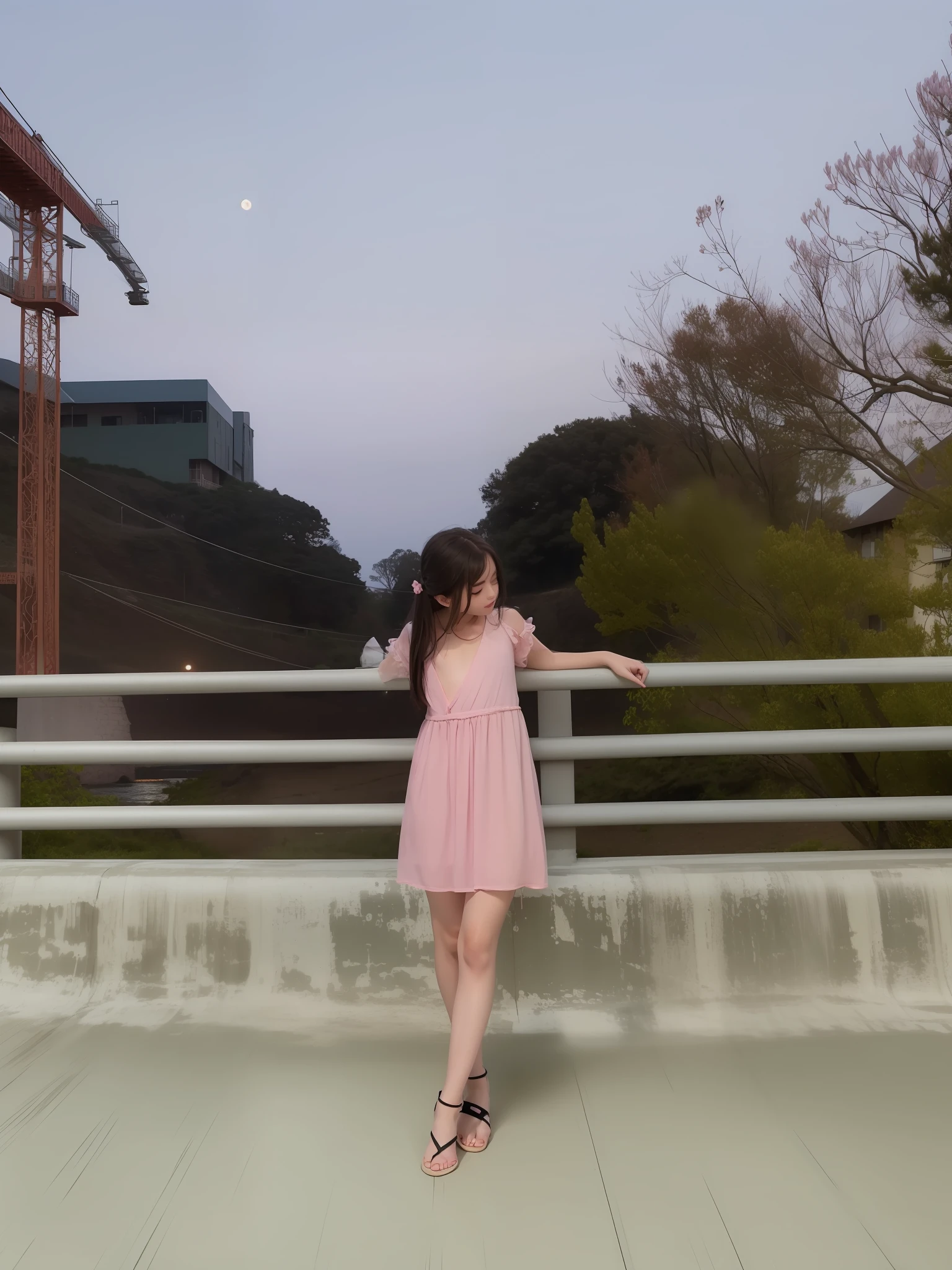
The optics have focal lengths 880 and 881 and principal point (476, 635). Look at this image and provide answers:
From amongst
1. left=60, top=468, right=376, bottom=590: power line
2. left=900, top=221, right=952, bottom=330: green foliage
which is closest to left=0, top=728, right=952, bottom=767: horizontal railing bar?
left=900, top=221, right=952, bottom=330: green foliage

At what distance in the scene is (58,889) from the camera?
8.17 ft

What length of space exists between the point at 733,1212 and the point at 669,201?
46.2 feet

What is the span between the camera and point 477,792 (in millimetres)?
1910

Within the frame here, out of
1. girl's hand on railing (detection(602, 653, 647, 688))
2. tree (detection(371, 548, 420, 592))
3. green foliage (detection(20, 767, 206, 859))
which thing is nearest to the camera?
girl's hand on railing (detection(602, 653, 647, 688))

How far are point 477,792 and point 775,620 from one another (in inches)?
A: 257

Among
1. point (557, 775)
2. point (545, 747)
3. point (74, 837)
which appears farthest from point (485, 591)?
point (74, 837)

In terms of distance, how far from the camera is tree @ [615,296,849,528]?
827 cm

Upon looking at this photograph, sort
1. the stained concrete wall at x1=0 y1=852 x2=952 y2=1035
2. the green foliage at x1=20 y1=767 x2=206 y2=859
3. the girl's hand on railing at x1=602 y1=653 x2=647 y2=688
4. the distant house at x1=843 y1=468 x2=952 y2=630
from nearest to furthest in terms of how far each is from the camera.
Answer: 1. the girl's hand on railing at x1=602 y1=653 x2=647 y2=688
2. the stained concrete wall at x1=0 y1=852 x2=952 y2=1035
3. the distant house at x1=843 y1=468 x2=952 y2=630
4. the green foliage at x1=20 y1=767 x2=206 y2=859

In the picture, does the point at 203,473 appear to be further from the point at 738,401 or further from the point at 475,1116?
the point at 475,1116

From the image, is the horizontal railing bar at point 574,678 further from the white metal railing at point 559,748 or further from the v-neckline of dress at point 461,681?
the v-neckline of dress at point 461,681

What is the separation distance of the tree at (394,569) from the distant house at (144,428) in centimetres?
411

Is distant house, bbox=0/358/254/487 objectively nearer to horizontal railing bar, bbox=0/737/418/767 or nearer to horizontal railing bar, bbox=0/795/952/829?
horizontal railing bar, bbox=0/737/418/767

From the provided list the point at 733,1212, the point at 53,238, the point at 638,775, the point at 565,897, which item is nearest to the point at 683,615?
the point at 638,775

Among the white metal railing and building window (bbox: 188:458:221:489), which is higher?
building window (bbox: 188:458:221:489)
